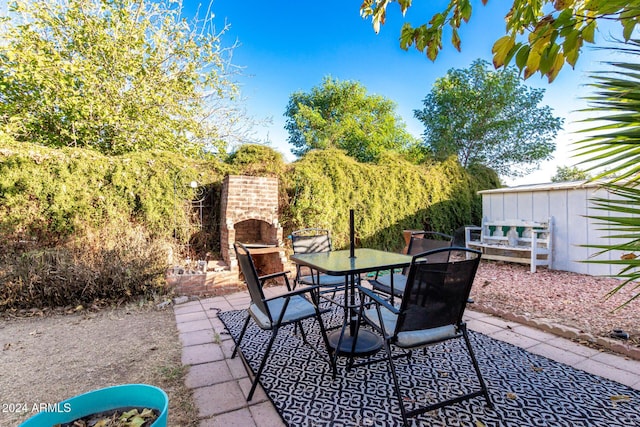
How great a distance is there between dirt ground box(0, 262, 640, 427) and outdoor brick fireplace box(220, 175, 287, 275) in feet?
5.56

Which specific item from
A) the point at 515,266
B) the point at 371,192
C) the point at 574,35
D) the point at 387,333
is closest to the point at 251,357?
the point at 387,333

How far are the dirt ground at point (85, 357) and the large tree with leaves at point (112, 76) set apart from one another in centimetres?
530

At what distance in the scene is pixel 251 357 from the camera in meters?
2.60

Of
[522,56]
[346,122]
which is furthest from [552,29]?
[346,122]

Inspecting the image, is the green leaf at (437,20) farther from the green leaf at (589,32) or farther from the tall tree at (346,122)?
the tall tree at (346,122)

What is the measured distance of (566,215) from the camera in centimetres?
600

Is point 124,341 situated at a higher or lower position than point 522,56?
lower

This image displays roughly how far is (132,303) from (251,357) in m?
2.43

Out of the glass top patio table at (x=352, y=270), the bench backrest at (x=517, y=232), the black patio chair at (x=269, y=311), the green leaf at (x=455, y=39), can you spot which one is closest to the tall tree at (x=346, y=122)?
the bench backrest at (x=517, y=232)

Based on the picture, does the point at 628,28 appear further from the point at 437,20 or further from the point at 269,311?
the point at 269,311

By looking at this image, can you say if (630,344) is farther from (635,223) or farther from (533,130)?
(533,130)

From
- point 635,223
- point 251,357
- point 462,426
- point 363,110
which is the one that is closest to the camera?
point 635,223

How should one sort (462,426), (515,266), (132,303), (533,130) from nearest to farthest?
(462,426) → (132,303) → (515,266) → (533,130)

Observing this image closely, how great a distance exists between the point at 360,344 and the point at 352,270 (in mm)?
838
